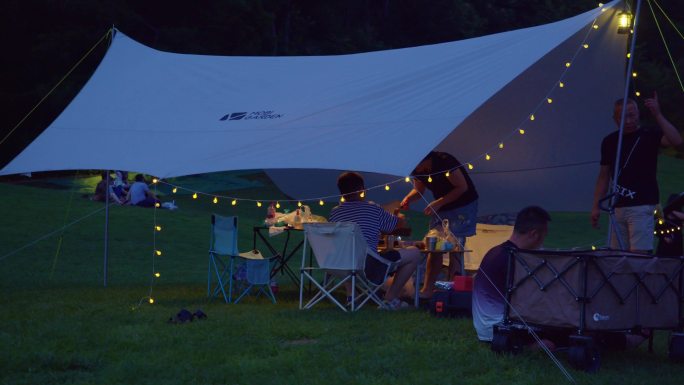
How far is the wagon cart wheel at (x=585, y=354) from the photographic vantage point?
4.75 meters

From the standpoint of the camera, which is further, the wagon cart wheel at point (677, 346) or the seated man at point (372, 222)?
the seated man at point (372, 222)

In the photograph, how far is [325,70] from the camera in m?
8.56

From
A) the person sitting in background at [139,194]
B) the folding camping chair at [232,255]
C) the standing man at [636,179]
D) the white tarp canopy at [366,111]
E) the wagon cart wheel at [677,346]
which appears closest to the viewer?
the wagon cart wheel at [677,346]

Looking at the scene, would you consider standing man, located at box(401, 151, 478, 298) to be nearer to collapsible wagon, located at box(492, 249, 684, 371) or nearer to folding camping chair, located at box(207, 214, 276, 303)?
folding camping chair, located at box(207, 214, 276, 303)

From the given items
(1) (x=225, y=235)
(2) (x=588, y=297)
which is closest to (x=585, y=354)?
(2) (x=588, y=297)

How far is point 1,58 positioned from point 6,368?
22314 millimetres

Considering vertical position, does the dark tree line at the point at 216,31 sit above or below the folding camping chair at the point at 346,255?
above

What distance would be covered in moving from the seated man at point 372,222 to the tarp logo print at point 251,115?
0.87 metres

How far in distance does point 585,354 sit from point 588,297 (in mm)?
268

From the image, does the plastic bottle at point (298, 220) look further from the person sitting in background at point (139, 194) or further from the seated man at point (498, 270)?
the person sitting in background at point (139, 194)

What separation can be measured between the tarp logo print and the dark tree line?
14.8 meters

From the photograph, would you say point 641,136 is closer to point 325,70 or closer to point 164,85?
point 325,70

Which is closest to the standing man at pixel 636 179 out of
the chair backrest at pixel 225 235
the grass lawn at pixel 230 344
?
the grass lawn at pixel 230 344

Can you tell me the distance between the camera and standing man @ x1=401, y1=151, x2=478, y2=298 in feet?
25.5
